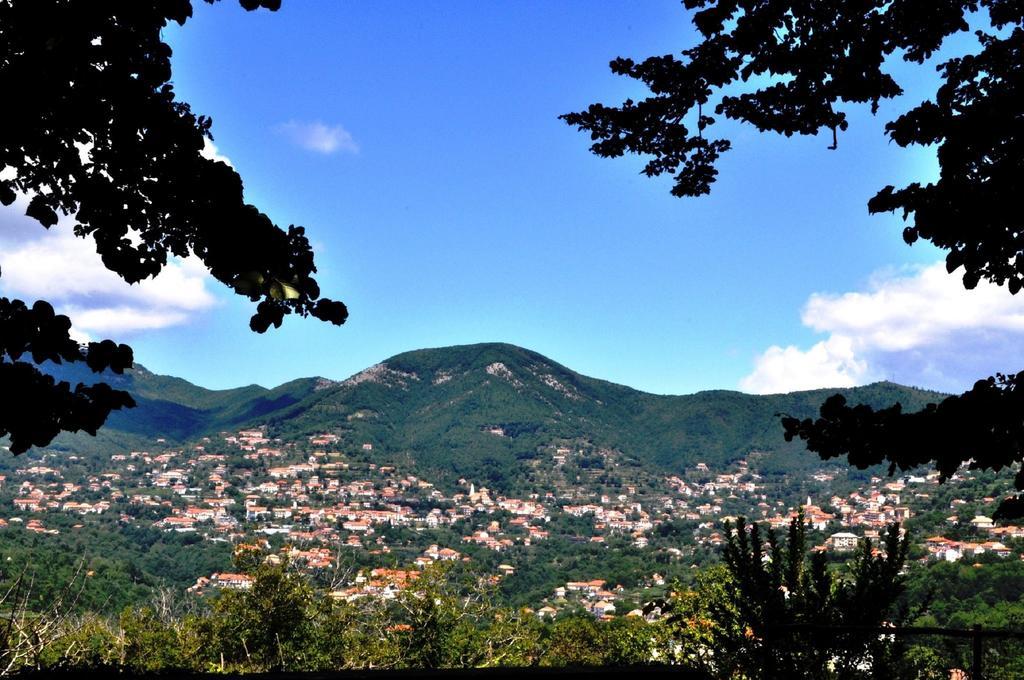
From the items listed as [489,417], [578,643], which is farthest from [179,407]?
[578,643]

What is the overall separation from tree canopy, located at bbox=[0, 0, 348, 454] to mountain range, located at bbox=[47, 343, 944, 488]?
452 feet

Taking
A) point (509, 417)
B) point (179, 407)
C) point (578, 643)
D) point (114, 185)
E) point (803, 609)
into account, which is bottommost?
point (578, 643)

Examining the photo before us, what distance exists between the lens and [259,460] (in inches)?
5305

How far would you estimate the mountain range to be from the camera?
142750 mm

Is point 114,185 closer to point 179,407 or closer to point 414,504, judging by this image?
point 414,504

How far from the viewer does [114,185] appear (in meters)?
2.03

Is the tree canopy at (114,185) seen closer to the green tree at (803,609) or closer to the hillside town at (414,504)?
the green tree at (803,609)

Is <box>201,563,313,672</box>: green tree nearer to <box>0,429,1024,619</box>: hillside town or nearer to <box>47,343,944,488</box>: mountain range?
<box>0,429,1024,619</box>: hillside town

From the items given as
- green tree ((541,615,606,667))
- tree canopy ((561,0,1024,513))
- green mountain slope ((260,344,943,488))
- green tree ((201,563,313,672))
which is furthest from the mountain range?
tree canopy ((561,0,1024,513))

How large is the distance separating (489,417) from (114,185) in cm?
15094

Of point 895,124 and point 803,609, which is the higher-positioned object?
point 895,124

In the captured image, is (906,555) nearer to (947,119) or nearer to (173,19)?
(947,119)

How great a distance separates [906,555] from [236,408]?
18937 cm

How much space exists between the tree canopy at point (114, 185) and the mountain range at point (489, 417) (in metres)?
138
